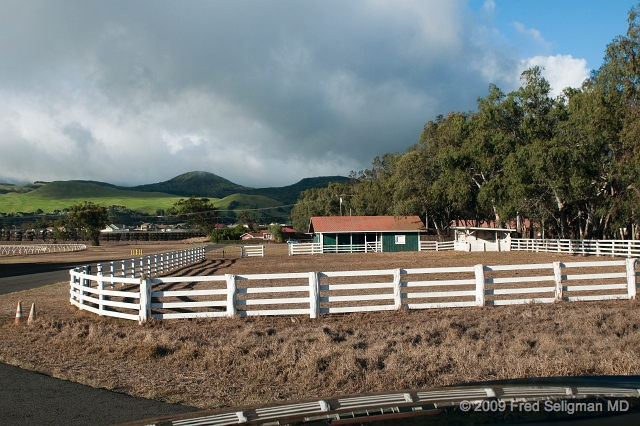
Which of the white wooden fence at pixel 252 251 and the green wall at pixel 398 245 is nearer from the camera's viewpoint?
the white wooden fence at pixel 252 251

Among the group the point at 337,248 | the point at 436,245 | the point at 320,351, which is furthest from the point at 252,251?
the point at 320,351

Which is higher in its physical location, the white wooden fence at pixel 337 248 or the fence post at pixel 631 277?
the fence post at pixel 631 277

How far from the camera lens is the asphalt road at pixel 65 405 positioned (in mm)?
5973

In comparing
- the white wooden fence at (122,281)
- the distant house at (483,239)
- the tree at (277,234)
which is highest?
the white wooden fence at (122,281)

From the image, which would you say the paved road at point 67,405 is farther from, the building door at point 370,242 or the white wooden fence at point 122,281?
the building door at point 370,242

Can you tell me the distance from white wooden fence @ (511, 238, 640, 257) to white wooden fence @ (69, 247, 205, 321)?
27815 mm

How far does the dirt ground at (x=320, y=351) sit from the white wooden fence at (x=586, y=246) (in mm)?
26490

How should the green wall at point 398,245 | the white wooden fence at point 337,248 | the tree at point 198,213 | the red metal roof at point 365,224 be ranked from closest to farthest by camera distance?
the white wooden fence at point 337,248 < the red metal roof at point 365,224 < the green wall at point 398,245 < the tree at point 198,213

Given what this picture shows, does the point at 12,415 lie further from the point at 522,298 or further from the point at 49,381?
the point at 522,298

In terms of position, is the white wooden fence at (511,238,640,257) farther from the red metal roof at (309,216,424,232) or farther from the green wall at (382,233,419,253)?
the red metal roof at (309,216,424,232)

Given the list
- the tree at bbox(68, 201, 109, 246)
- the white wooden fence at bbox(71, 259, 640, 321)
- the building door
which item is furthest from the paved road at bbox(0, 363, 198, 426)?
the tree at bbox(68, 201, 109, 246)

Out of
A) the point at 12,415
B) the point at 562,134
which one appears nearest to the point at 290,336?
the point at 12,415

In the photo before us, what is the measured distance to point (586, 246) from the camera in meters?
39.8

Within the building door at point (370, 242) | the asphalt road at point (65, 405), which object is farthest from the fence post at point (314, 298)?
the building door at point (370, 242)
